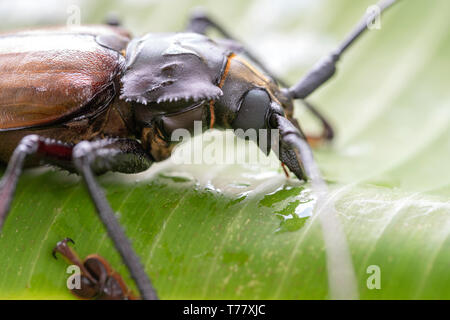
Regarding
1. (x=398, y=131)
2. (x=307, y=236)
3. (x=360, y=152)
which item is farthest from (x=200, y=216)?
(x=398, y=131)

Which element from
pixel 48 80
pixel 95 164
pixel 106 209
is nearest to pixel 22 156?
pixel 95 164

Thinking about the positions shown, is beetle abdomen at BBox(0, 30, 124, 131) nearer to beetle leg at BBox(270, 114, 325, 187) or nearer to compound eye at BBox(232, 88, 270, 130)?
compound eye at BBox(232, 88, 270, 130)

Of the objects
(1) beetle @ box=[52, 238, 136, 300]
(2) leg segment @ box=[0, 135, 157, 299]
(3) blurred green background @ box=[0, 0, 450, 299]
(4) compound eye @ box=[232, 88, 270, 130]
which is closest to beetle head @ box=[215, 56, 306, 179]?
(4) compound eye @ box=[232, 88, 270, 130]

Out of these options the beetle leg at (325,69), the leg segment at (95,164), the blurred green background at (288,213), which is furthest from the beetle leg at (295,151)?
the leg segment at (95,164)

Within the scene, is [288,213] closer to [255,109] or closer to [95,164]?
[255,109]

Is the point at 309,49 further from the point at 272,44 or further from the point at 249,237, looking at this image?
the point at 249,237

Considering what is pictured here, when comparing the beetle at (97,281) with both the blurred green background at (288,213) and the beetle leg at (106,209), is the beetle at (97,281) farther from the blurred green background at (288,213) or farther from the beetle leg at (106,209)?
the beetle leg at (106,209)
